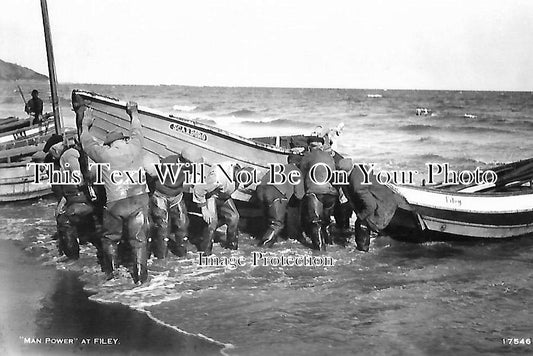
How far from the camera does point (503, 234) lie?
311 centimetres

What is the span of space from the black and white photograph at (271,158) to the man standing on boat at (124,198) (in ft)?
0.03

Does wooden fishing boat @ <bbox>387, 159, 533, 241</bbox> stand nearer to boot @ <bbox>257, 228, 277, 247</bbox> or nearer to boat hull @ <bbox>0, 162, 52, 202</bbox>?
boot @ <bbox>257, 228, 277, 247</bbox>

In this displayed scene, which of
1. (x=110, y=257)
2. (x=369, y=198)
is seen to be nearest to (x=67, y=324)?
(x=110, y=257)

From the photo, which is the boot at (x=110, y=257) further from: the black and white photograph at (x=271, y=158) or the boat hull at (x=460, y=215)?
the boat hull at (x=460, y=215)

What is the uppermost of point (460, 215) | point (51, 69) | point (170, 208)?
point (51, 69)

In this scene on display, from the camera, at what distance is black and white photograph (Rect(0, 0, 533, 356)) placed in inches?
112

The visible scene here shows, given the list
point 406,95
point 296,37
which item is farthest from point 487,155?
point 296,37

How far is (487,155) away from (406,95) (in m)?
0.51

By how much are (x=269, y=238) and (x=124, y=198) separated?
0.73m

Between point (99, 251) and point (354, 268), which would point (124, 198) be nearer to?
point (99, 251)

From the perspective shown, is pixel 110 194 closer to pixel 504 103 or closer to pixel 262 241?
pixel 262 241

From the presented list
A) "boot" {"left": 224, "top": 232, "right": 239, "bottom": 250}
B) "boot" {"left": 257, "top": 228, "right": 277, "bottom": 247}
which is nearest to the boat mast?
"boot" {"left": 224, "top": 232, "right": 239, "bottom": 250}

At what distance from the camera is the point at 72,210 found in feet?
9.70

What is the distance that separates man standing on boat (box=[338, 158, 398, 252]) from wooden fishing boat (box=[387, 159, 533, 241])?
5cm
